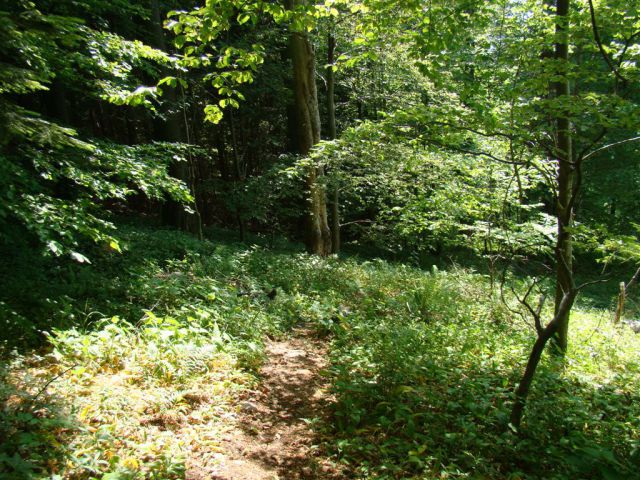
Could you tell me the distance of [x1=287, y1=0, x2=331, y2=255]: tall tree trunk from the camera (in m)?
10.9

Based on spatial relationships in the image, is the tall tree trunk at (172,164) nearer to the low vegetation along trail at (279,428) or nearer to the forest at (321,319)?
the forest at (321,319)

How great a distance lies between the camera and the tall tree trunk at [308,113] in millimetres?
10938

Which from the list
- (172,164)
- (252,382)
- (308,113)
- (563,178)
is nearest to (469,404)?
(252,382)

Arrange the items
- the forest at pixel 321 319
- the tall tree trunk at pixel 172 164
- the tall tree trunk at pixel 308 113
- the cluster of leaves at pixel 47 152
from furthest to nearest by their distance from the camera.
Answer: the tall tree trunk at pixel 172 164 < the tall tree trunk at pixel 308 113 < the cluster of leaves at pixel 47 152 < the forest at pixel 321 319

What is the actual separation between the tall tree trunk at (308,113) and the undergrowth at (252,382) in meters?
4.27

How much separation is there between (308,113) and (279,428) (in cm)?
875

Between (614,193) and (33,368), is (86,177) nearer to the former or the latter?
(33,368)

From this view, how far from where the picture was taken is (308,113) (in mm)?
11211

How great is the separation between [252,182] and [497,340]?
8.54 metres

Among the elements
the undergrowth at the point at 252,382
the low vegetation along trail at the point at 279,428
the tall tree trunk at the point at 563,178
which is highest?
the tall tree trunk at the point at 563,178

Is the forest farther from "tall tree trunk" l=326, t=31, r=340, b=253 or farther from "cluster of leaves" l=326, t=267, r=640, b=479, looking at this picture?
"tall tree trunk" l=326, t=31, r=340, b=253

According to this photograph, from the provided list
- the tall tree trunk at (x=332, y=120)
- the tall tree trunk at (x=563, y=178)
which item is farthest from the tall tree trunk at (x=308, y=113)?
the tall tree trunk at (x=563, y=178)

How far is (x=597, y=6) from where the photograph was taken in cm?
473

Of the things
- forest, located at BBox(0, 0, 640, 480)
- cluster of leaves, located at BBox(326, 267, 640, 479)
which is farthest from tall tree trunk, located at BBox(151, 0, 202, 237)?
cluster of leaves, located at BBox(326, 267, 640, 479)
